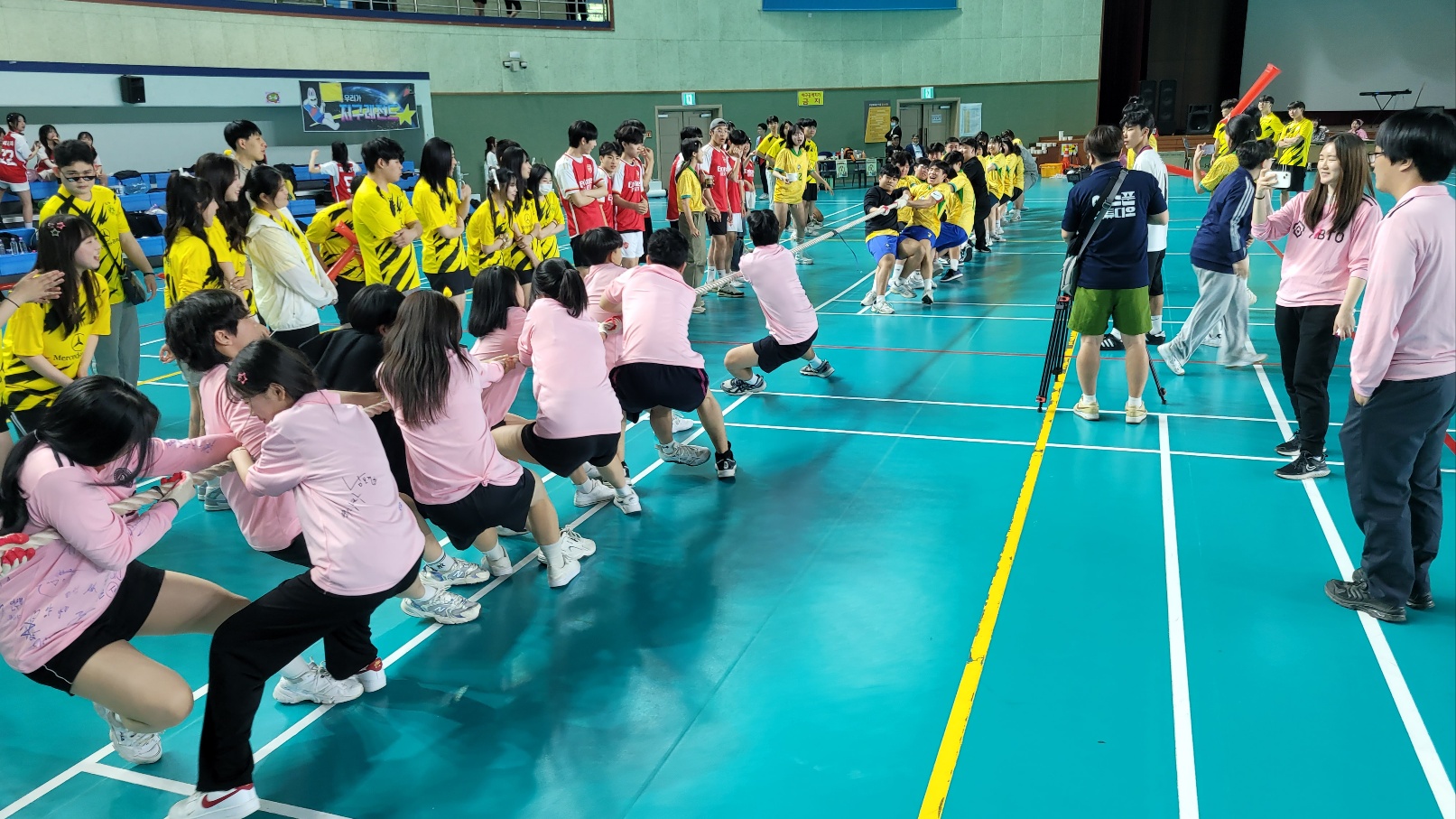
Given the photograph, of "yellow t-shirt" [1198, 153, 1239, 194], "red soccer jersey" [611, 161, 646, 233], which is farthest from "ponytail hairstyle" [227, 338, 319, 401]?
"yellow t-shirt" [1198, 153, 1239, 194]

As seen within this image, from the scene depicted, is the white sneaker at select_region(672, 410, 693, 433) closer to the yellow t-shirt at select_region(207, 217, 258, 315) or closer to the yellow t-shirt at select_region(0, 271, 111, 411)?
the yellow t-shirt at select_region(207, 217, 258, 315)

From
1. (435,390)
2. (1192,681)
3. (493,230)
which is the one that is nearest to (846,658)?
(1192,681)

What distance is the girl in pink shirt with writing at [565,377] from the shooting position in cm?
462

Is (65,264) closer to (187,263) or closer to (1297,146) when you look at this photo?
(187,263)

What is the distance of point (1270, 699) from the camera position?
3395mm

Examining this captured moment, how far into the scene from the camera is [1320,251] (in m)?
5.06

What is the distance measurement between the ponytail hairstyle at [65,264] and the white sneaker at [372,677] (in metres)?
2.77

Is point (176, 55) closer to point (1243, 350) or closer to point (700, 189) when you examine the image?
point (700, 189)

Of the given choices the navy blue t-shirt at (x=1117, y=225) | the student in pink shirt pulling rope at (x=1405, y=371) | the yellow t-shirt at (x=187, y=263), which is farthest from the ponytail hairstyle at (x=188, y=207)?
the student in pink shirt pulling rope at (x=1405, y=371)

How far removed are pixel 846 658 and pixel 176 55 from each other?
19.5m

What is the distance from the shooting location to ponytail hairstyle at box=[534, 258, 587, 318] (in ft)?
15.3

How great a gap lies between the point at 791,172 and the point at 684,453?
352 inches

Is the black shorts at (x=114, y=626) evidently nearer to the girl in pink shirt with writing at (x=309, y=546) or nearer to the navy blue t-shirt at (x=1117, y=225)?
the girl in pink shirt with writing at (x=309, y=546)

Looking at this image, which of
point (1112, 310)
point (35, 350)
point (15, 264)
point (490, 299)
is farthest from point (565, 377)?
point (15, 264)
